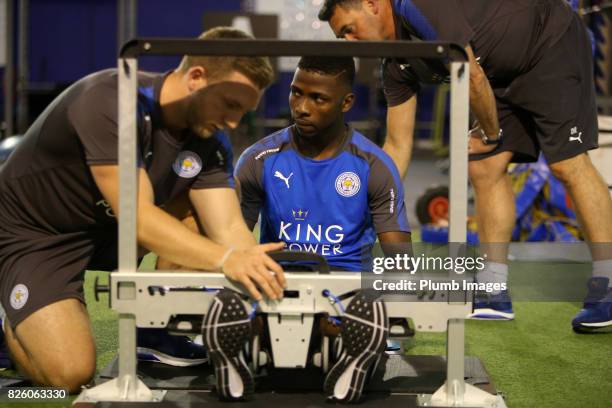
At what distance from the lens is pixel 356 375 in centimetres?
203

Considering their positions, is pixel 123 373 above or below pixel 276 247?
below

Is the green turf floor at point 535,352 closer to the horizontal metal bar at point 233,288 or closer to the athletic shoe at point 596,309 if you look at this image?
the athletic shoe at point 596,309

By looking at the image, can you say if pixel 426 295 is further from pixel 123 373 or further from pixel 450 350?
pixel 123 373

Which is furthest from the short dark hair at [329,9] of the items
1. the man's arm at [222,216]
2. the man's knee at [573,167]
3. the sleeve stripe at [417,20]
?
the man's knee at [573,167]

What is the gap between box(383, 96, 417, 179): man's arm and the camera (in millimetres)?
3318

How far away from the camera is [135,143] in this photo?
195cm

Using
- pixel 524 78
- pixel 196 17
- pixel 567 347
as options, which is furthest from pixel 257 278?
pixel 196 17

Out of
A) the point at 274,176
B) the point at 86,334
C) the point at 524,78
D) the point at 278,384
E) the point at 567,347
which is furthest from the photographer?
the point at 524,78

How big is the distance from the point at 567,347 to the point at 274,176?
1130 millimetres

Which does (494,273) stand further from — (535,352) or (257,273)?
(257,273)

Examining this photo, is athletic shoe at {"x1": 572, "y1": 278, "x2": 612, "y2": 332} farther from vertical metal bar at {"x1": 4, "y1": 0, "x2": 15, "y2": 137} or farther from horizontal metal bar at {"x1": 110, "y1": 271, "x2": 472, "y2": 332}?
vertical metal bar at {"x1": 4, "y1": 0, "x2": 15, "y2": 137}

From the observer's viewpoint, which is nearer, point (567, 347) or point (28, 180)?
point (28, 180)

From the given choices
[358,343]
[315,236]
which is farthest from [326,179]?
[358,343]

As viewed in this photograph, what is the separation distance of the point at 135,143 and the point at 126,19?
33.7ft
